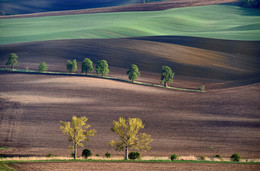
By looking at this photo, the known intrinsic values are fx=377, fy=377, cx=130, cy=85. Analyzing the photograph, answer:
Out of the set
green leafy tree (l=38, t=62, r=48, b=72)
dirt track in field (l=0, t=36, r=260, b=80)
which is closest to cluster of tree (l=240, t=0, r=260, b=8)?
dirt track in field (l=0, t=36, r=260, b=80)

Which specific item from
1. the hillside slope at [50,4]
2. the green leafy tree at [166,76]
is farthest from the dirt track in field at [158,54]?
the hillside slope at [50,4]

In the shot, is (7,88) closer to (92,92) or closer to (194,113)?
(92,92)

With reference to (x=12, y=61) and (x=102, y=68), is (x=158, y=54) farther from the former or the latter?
(x=12, y=61)

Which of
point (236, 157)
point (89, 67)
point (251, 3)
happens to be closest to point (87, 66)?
point (89, 67)

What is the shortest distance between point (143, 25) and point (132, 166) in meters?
78.7

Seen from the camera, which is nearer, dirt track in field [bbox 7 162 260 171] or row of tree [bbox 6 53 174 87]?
dirt track in field [bbox 7 162 260 171]

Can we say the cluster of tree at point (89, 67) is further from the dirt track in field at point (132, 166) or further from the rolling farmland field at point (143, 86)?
the dirt track in field at point (132, 166)

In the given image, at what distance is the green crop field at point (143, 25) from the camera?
96.9 metres

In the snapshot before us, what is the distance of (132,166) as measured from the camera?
31172 millimetres

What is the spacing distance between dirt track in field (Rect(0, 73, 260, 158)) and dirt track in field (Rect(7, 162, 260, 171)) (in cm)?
503

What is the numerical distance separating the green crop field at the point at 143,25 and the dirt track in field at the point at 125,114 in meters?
34.8

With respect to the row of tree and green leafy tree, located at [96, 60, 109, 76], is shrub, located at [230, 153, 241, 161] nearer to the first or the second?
the row of tree

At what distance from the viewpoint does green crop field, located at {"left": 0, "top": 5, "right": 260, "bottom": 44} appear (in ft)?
318

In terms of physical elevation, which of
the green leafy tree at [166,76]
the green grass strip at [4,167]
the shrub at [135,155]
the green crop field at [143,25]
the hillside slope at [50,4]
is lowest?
the green grass strip at [4,167]
